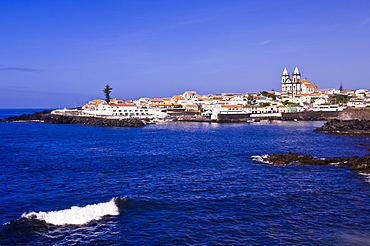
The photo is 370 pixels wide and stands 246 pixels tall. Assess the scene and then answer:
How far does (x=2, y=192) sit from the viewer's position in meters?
18.5

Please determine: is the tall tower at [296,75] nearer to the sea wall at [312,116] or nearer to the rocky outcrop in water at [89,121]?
the sea wall at [312,116]

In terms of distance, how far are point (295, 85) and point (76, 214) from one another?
5314 inches

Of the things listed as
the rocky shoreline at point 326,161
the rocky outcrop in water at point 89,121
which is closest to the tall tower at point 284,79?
the rocky outcrop in water at point 89,121

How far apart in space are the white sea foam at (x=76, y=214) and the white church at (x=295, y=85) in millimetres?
130083

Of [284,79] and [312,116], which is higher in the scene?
[284,79]

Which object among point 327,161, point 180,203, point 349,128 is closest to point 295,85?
point 349,128

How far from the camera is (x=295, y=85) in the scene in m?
139

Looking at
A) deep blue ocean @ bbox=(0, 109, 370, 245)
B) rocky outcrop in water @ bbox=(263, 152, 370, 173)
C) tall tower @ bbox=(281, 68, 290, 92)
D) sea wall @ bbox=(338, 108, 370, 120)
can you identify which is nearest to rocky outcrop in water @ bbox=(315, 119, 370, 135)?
sea wall @ bbox=(338, 108, 370, 120)

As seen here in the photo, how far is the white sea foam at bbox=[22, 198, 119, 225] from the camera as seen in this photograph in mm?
13898

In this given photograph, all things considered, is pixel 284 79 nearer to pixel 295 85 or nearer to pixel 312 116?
pixel 295 85

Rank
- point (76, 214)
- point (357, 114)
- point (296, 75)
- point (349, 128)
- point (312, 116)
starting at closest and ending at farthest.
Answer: point (76, 214)
point (349, 128)
point (357, 114)
point (312, 116)
point (296, 75)

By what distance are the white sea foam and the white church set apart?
5121 inches

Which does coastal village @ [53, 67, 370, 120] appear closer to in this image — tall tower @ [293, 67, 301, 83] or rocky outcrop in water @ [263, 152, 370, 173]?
tall tower @ [293, 67, 301, 83]

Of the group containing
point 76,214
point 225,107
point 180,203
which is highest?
point 225,107
